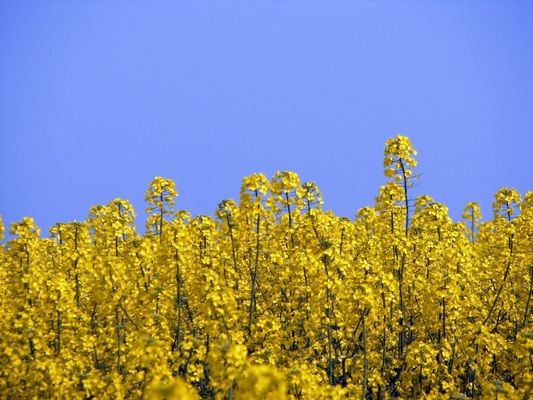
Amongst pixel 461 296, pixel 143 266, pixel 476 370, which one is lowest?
pixel 476 370

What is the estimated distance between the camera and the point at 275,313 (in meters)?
14.4

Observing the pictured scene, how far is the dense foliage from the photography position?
9422 millimetres

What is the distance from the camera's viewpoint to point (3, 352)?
9672 mm

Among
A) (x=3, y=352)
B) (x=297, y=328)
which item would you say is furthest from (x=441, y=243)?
(x=3, y=352)

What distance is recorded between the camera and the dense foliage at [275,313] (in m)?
9.42

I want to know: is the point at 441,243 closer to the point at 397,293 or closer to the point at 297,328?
the point at 397,293

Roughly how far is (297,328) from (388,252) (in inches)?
154

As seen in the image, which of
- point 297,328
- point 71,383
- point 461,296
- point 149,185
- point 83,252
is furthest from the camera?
point 149,185

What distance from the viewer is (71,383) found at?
940cm

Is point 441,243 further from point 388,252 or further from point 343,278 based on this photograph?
point 343,278

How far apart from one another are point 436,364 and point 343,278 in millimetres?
3057

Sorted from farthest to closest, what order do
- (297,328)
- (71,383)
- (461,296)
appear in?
1. (461,296)
2. (297,328)
3. (71,383)

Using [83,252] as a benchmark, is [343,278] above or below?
below

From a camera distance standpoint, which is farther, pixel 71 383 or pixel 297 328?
pixel 297 328
